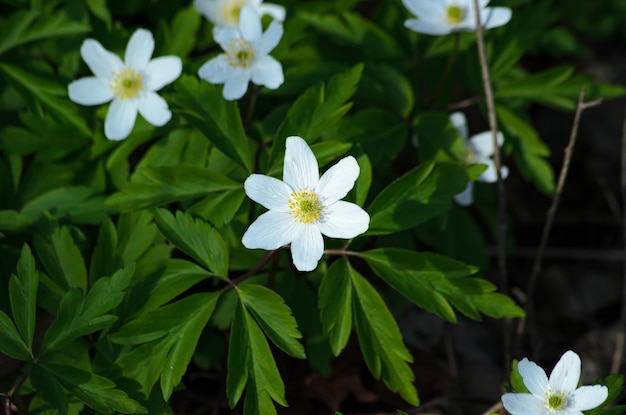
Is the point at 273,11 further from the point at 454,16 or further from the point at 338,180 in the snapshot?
the point at 338,180

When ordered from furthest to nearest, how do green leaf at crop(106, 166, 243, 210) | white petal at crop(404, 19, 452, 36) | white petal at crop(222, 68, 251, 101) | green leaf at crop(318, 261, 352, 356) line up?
white petal at crop(404, 19, 452, 36) → white petal at crop(222, 68, 251, 101) → green leaf at crop(106, 166, 243, 210) → green leaf at crop(318, 261, 352, 356)

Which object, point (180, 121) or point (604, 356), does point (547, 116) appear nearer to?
point (604, 356)

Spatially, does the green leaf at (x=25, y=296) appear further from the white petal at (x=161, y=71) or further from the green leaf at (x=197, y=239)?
the white petal at (x=161, y=71)

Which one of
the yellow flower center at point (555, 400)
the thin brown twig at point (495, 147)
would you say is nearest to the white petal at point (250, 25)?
the thin brown twig at point (495, 147)

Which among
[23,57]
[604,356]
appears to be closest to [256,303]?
[23,57]

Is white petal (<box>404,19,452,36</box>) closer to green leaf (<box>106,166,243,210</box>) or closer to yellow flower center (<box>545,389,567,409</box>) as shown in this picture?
green leaf (<box>106,166,243,210</box>)

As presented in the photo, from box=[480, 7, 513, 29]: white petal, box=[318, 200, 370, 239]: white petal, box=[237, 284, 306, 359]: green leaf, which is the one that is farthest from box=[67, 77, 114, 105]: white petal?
box=[480, 7, 513, 29]: white petal

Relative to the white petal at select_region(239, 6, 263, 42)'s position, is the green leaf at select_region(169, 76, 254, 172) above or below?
below

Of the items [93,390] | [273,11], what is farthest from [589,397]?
[273,11]
